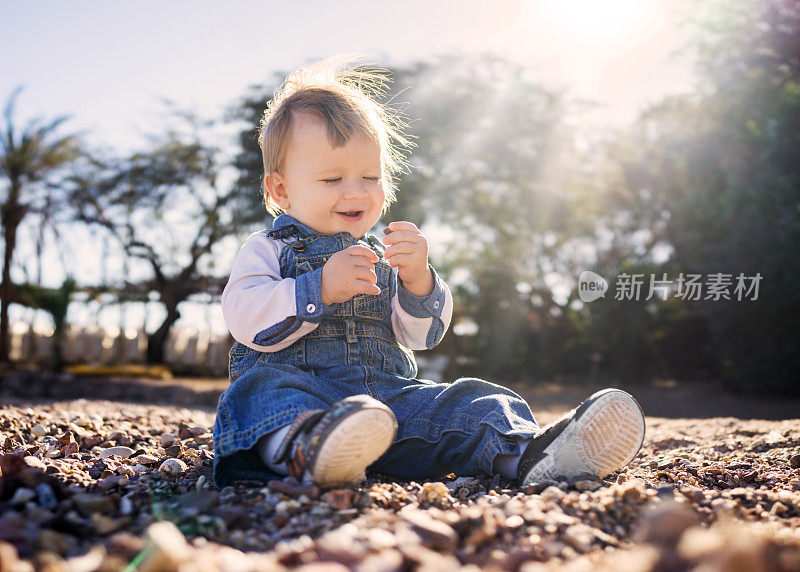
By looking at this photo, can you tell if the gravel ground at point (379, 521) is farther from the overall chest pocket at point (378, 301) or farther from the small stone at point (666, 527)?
the overall chest pocket at point (378, 301)

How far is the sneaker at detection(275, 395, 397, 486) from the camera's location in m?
1.54

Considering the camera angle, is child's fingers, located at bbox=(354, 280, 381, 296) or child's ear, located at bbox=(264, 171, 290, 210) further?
child's ear, located at bbox=(264, 171, 290, 210)

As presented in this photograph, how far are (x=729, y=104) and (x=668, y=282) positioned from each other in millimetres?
3260

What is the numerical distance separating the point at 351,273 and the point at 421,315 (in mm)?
493

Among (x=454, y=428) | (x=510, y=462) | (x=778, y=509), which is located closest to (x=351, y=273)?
(x=454, y=428)

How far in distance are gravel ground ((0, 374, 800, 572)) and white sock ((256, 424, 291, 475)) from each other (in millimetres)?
69

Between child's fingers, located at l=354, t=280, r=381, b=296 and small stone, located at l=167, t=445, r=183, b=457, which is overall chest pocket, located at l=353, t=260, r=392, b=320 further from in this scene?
small stone, located at l=167, t=445, r=183, b=457

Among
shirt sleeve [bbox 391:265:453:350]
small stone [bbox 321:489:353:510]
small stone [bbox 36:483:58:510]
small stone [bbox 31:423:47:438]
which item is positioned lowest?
small stone [bbox 31:423:47:438]

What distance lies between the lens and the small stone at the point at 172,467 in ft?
6.71

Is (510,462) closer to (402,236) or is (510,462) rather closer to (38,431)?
(402,236)

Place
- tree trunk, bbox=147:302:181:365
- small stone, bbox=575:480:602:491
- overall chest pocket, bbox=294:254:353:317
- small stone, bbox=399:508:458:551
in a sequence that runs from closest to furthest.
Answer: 1. small stone, bbox=399:508:458:551
2. small stone, bbox=575:480:602:491
3. overall chest pocket, bbox=294:254:353:317
4. tree trunk, bbox=147:302:181:365

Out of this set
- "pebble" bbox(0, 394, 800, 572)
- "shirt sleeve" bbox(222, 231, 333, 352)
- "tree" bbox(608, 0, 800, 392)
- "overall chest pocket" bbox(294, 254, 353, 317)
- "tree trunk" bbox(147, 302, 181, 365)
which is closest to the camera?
"pebble" bbox(0, 394, 800, 572)

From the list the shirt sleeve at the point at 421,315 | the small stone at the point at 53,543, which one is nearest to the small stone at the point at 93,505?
the small stone at the point at 53,543

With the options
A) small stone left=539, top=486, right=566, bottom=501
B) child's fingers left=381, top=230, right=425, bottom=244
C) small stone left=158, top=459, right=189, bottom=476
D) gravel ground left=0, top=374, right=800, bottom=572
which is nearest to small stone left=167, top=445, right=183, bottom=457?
gravel ground left=0, top=374, right=800, bottom=572
